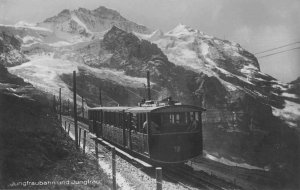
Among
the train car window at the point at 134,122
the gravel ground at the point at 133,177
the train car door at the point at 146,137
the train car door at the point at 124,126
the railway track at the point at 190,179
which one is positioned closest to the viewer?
the gravel ground at the point at 133,177

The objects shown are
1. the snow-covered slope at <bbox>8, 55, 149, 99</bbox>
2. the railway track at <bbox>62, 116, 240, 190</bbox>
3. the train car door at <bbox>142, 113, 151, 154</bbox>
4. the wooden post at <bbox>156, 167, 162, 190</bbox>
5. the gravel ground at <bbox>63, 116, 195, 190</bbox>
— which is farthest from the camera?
the snow-covered slope at <bbox>8, 55, 149, 99</bbox>

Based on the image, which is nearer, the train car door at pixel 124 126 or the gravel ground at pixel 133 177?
the gravel ground at pixel 133 177

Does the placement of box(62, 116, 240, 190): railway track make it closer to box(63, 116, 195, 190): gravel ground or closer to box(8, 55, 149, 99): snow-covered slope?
box(63, 116, 195, 190): gravel ground

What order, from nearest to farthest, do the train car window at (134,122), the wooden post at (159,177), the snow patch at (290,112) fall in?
the wooden post at (159,177) → the train car window at (134,122) → the snow patch at (290,112)

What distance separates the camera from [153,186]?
14.9 metres

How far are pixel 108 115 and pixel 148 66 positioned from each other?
131 metres

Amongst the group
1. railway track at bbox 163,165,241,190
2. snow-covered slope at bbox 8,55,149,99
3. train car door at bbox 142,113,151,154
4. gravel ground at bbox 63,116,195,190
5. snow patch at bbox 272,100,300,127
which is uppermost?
snow-covered slope at bbox 8,55,149,99

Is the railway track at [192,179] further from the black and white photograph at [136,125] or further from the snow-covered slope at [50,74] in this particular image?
the snow-covered slope at [50,74]

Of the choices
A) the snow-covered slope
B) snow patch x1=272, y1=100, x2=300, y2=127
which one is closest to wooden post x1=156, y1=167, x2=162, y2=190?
the snow-covered slope

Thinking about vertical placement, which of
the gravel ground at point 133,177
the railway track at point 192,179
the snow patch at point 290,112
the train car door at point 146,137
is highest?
the train car door at point 146,137

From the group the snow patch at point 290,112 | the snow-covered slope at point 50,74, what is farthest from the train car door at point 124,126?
the snow patch at point 290,112

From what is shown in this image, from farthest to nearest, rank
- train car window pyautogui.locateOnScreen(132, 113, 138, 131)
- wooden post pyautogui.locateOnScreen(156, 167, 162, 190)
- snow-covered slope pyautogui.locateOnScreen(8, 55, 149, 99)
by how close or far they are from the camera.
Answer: snow-covered slope pyautogui.locateOnScreen(8, 55, 149, 99) < train car window pyautogui.locateOnScreen(132, 113, 138, 131) < wooden post pyautogui.locateOnScreen(156, 167, 162, 190)

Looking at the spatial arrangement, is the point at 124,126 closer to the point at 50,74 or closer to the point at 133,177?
the point at 133,177

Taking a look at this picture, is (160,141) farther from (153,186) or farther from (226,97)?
(226,97)
